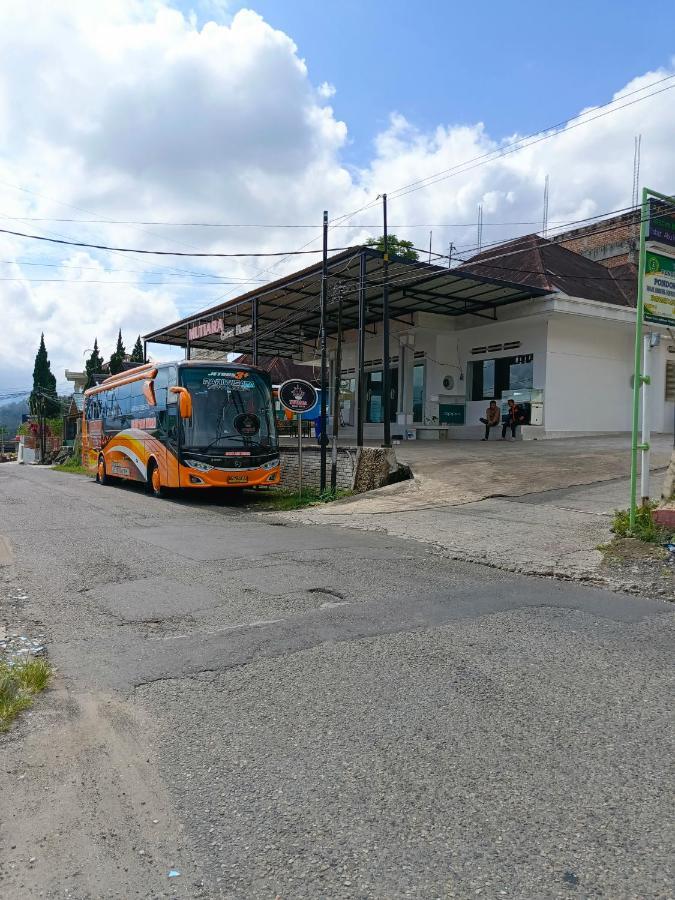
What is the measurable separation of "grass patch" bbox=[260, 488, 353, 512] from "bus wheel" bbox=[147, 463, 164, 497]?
2807 millimetres

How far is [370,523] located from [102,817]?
30.3 feet

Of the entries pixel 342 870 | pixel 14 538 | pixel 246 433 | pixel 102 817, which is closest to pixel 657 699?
pixel 342 870

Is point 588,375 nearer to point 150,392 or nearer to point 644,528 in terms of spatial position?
point 150,392

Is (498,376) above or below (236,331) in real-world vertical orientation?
below

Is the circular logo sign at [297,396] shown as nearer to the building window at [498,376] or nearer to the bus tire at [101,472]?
the bus tire at [101,472]

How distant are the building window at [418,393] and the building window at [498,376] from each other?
1878mm

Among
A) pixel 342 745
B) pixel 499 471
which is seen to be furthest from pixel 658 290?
pixel 342 745

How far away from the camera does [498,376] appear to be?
1025 inches

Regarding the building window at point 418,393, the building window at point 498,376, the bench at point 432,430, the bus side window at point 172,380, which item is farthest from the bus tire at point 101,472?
the building window at point 498,376

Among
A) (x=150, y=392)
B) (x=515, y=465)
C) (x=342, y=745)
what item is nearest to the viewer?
(x=342, y=745)

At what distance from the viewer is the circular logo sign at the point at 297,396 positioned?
15438 millimetres

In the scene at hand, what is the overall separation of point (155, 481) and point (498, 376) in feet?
45.7

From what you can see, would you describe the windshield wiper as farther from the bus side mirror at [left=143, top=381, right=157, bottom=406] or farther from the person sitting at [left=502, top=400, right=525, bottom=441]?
the person sitting at [left=502, top=400, right=525, bottom=441]

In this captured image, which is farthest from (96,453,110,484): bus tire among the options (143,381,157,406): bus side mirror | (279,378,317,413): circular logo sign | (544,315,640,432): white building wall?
(544,315,640,432): white building wall
